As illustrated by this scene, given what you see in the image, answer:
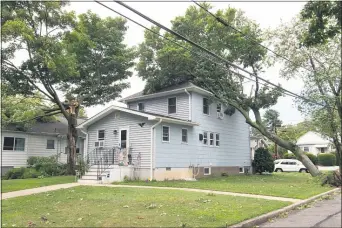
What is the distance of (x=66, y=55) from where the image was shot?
2305 centimetres

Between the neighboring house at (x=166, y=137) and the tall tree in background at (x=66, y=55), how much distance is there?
302 centimetres

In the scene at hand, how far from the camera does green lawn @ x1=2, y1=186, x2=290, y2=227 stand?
798 cm

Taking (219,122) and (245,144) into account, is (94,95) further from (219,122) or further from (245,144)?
(245,144)

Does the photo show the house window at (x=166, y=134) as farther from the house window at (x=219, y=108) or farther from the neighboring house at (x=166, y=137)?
the house window at (x=219, y=108)

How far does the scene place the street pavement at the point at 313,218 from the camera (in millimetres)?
8508

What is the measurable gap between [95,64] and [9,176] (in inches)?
420

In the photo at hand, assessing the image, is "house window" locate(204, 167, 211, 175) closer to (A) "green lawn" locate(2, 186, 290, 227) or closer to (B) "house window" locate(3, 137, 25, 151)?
(A) "green lawn" locate(2, 186, 290, 227)

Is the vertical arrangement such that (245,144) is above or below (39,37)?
below

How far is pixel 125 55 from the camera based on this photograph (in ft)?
93.8

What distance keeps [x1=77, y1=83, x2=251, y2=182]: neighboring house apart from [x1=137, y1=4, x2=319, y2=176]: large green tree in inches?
48.1

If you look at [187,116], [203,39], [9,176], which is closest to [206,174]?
[187,116]

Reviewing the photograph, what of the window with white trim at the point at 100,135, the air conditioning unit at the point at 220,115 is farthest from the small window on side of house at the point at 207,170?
the window with white trim at the point at 100,135

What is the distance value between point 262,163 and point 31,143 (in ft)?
66.7

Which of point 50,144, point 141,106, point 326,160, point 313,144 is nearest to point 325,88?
point 141,106
